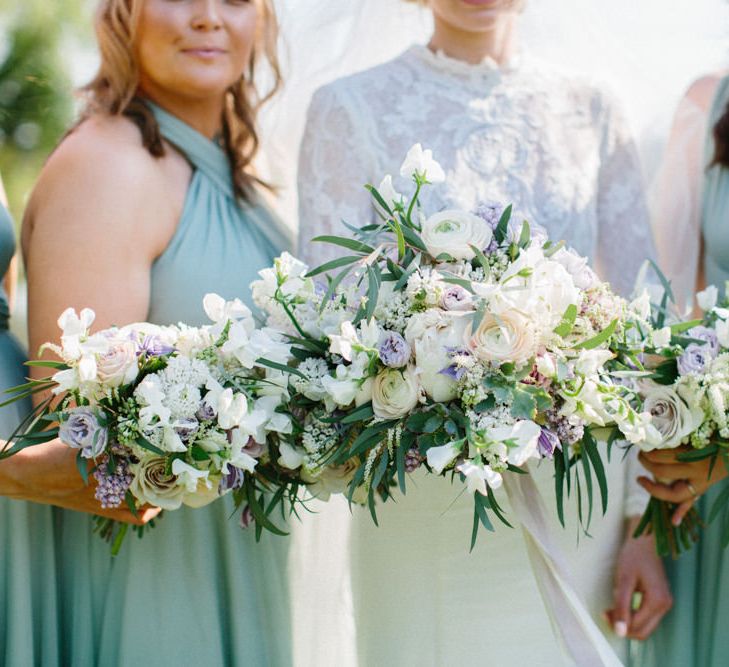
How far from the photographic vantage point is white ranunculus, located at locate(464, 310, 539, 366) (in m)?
2.07

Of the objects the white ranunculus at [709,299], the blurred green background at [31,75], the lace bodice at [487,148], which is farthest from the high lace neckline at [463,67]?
the blurred green background at [31,75]

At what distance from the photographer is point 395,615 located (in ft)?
9.61

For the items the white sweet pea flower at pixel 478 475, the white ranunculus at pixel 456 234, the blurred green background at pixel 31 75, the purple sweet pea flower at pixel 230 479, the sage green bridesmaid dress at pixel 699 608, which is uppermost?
the blurred green background at pixel 31 75

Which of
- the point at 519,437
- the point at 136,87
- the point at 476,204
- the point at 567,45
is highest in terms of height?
the point at 567,45

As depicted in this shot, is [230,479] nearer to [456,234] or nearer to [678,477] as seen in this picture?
[456,234]

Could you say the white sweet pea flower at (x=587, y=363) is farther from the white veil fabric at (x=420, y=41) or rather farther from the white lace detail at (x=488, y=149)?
the white veil fabric at (x=420, y=41)

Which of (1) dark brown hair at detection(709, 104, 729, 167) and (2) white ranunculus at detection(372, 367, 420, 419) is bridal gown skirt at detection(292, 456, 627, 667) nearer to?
(2) white ranunculus at detection(372, 367, 420, 419)

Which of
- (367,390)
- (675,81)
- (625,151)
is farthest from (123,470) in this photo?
(675,81)

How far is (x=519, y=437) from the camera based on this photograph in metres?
2.06

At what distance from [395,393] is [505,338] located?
0.81 feet

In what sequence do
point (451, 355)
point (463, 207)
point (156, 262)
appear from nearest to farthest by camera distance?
1. point (451, 355)
2. point (156, 262)
3. point (463, 207)

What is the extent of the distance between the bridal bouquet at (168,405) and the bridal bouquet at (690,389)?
0.84 m

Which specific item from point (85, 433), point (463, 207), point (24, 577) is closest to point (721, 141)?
point (463, 207)

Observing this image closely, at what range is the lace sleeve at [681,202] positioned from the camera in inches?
136
